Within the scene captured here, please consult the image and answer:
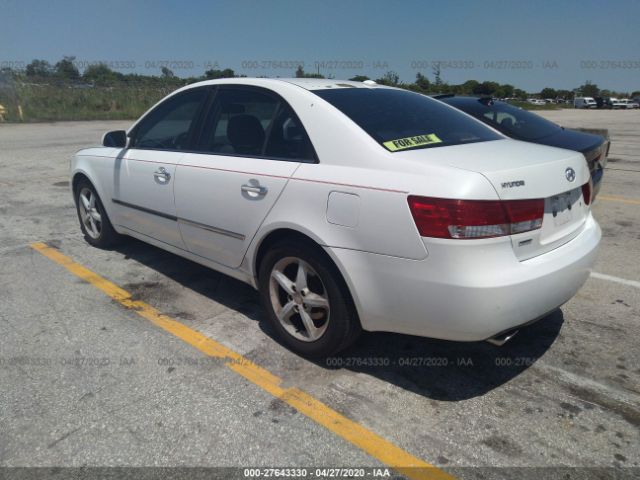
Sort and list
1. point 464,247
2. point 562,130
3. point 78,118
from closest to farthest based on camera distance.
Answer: point 464,247, point 562,130, point 78,118

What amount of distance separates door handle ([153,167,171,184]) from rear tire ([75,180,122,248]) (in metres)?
1.26

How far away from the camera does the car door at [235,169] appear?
3066 millimetres

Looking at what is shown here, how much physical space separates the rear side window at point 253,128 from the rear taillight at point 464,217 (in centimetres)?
83

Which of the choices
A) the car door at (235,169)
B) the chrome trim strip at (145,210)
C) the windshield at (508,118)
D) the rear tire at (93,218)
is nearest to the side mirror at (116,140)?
the chrome trim strip at (145,210)

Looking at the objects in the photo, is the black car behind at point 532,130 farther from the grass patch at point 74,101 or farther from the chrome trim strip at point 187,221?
the grass patch at point 74,101

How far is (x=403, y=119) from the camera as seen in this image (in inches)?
122

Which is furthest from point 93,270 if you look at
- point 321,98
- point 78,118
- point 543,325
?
point 78,118

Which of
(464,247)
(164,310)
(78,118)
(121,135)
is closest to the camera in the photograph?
(464,247)

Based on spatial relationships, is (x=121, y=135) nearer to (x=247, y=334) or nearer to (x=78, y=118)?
(x=247, y=334)

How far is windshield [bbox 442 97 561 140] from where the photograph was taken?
5688 millimetres

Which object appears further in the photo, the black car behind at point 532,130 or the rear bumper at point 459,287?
the black car behind at point 532,130

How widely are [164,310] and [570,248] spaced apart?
279cm

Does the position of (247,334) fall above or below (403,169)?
below

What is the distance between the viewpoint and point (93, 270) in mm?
4672
